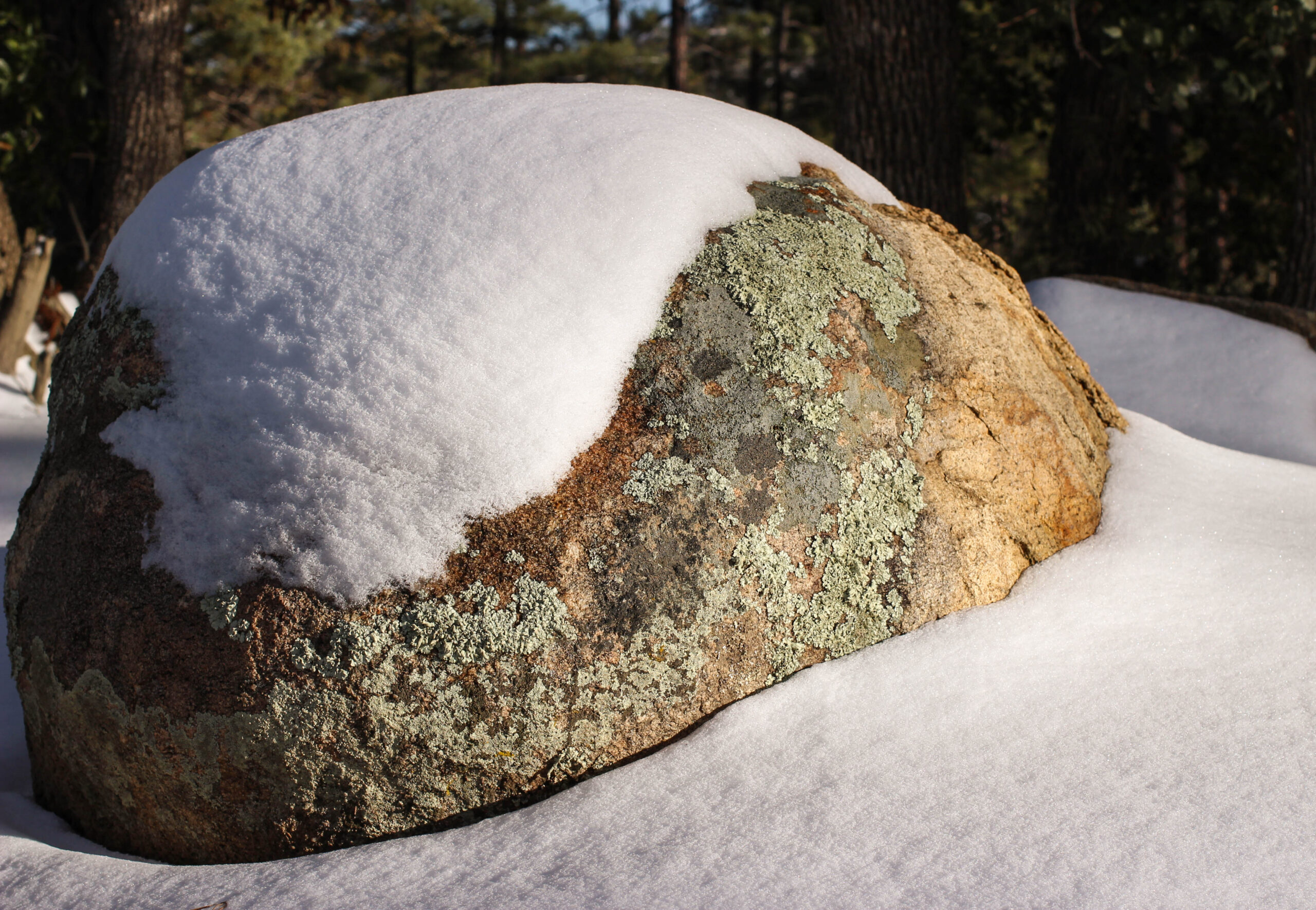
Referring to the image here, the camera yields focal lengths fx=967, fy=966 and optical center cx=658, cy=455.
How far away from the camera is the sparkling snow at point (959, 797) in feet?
4.08

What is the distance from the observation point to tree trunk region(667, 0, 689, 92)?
49.1ft

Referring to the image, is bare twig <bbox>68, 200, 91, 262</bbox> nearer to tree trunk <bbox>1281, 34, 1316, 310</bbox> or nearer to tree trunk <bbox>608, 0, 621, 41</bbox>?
tree trunk <bbox>1281, 34, 1316, 310</bbox>

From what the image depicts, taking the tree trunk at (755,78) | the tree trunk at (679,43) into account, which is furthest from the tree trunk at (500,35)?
the tree trunk at (679,43)

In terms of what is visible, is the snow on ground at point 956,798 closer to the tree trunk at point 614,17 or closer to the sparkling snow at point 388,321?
the sparkling snow at point 388,321

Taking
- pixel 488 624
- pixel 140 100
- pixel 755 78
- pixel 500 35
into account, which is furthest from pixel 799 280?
pixel 500 35

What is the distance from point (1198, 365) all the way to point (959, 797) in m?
2.82

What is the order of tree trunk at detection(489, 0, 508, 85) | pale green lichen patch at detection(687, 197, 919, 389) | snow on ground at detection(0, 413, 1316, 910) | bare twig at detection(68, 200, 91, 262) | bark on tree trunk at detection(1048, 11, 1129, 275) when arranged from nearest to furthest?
snow on ground at detection(0, 413, 1316, 910), pale green lichen patch at detection(687, 197, 919, 389), bark on tree trunk at detection(1048, 11, 1129, 275), bare twig at detection(68, 200, 91, 262), tree trunk at detection(489, 0, 508, 85)

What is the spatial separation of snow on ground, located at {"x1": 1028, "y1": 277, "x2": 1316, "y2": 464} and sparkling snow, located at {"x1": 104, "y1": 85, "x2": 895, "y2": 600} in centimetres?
223

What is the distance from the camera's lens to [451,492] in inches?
59.8

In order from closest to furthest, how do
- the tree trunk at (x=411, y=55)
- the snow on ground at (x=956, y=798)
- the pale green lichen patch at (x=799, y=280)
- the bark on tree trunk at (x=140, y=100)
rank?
the snow on ground at (x=956, y=798)
the pale green lichen patch at (x=799, y=280)
the bark on tree trunk at (x=140, y=100)
the tree trunk at (x=411, y=55)

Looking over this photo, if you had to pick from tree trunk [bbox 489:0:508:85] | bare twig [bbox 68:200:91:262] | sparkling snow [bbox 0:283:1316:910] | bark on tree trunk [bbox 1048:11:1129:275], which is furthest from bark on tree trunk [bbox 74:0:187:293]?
tree trunk [bbox 489:0:508:85]

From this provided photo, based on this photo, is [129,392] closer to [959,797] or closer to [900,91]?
[959,797]

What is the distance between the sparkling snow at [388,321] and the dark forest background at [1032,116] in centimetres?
321

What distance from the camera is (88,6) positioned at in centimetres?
644
